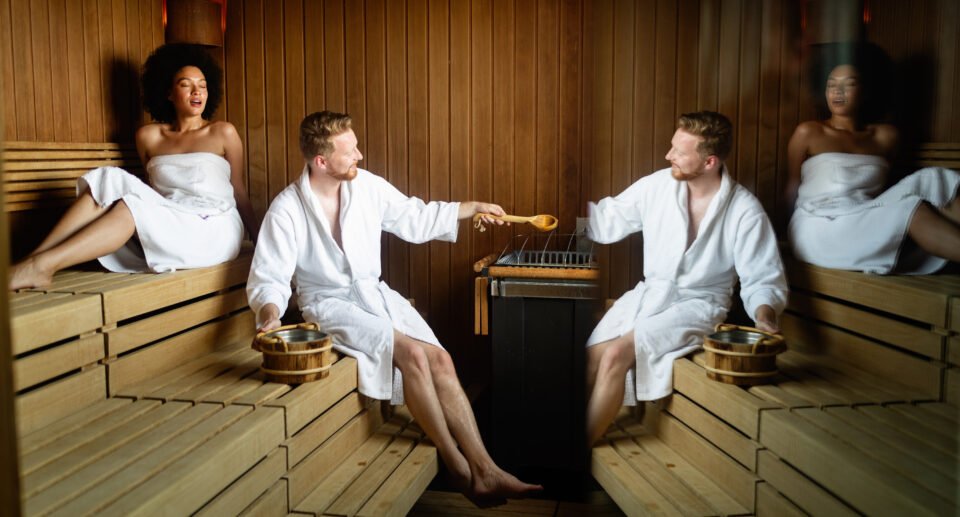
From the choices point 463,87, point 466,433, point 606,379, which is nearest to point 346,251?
point 463,87

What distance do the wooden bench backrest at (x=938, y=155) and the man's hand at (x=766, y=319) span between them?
0.19m

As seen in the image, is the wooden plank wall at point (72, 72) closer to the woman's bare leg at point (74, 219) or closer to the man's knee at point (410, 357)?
the woman's bare leg at point (74, 219)

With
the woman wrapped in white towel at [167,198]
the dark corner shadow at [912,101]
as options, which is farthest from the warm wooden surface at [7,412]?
the woman wrapped in white towel at [167,198]

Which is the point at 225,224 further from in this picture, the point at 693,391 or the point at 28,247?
the point at 693,391

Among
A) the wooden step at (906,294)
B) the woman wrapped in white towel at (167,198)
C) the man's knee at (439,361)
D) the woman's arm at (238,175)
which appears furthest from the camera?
the woman wrapped in white towel at (167,198)

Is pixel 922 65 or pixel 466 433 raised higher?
pixel 922 65

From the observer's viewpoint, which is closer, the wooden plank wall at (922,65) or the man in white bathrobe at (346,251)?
the wooden plank wall at (922,65)

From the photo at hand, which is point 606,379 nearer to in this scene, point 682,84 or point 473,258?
point 682,84

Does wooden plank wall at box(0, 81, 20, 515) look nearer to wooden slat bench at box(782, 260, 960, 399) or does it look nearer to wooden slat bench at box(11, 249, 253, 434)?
wooden slat bench at box(782, 260, 960, 399)

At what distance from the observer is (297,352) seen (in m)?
1.62

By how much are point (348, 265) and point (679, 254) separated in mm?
955

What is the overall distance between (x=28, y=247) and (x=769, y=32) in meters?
1.92

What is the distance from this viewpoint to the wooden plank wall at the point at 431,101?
1.50 meters

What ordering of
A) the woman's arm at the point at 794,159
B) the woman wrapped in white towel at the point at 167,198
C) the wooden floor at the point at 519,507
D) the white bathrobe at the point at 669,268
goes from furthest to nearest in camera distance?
the woman wrapped in white towel at the point at 167,198 → the wooden floor at the point at 519,507 → the white bathrobe at the point at 669,268 → the woman's arm at the point at 794,159
